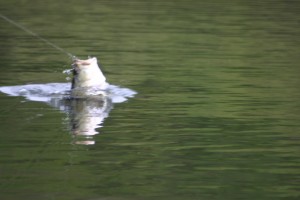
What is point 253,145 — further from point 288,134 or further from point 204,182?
point 204,182

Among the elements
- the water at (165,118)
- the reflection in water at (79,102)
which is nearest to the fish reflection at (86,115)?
the reflection in water at (79,102)

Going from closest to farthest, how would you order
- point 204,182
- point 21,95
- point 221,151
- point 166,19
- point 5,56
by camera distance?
point 204,182 → point 221,151 → point 21,95 → point 5,56 → point 166,19

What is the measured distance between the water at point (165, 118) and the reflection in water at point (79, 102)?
0.47 ft

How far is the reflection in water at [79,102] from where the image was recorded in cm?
1374

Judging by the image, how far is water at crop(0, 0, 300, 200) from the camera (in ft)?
35.2

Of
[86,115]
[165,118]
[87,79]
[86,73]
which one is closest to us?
[165,118]

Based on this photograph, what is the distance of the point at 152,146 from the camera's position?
12.6 metres

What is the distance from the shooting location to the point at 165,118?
14.7 metres

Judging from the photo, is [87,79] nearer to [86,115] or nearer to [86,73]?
[86,73]

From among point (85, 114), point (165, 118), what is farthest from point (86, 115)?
point (165, 118)

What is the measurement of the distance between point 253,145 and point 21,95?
17.2ft

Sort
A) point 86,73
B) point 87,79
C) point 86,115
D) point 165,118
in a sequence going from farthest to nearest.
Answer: point 87,79 < point 86,73 < point 86,115 < point 165,118

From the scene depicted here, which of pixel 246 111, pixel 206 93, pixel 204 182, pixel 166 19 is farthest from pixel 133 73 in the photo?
pixel 166 19

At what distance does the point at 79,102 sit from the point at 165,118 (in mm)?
1848
